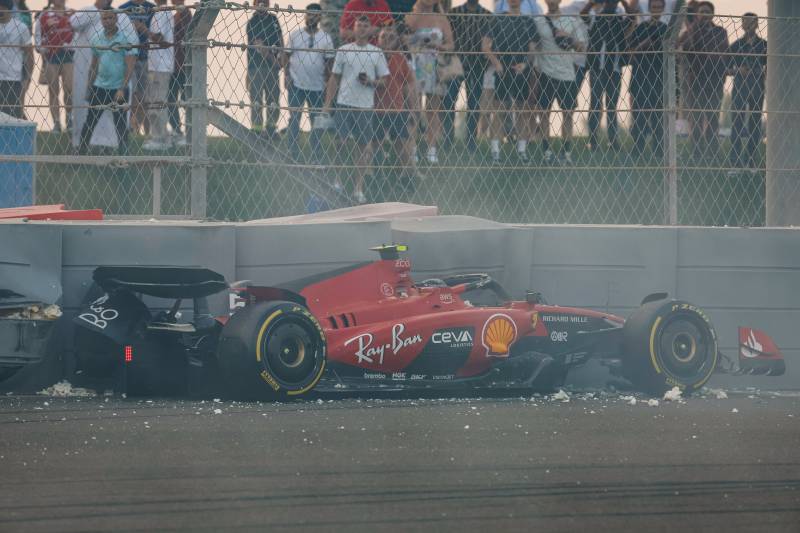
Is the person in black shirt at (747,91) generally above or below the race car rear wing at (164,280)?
above

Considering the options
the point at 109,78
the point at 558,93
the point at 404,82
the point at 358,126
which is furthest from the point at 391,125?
the point at 109,78

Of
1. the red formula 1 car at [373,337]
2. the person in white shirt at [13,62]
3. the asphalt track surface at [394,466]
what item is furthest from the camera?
the person in white shirt at [13,62]

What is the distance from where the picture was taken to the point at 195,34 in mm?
9008

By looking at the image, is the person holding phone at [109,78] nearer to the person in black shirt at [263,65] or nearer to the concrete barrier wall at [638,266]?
the person in black shirt at [263,65]

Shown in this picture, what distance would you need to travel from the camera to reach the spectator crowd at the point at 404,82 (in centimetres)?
932

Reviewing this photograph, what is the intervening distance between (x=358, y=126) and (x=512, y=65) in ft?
3.80

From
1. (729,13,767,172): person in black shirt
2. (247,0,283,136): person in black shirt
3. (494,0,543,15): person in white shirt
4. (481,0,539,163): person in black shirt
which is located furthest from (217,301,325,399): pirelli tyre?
(494,0,543,15): person in white shirt

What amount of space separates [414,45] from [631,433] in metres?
5.09

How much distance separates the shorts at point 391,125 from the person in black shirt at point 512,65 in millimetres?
580

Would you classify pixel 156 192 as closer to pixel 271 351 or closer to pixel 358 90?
pixel 358 90

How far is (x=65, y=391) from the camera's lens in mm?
8328

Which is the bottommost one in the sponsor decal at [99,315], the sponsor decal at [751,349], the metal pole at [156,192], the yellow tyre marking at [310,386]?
the yellow tyre marking at [310,386]

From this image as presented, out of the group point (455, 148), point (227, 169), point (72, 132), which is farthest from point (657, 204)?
point (72, 132)

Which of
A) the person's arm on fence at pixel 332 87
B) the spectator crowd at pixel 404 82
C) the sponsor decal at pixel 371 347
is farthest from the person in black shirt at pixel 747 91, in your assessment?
the sponsor decal at pixel 371 347
